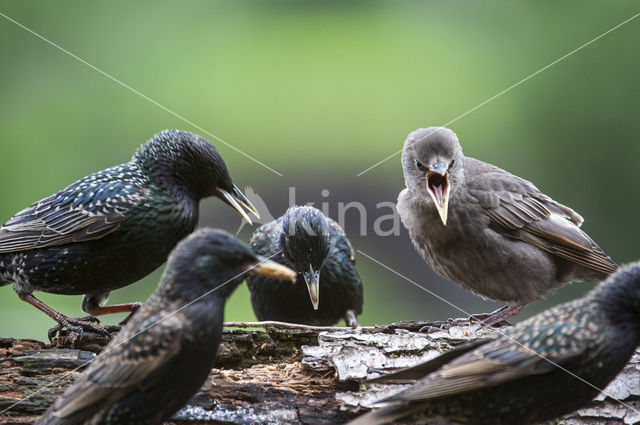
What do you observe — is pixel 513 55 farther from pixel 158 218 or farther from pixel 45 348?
pixel 45 348

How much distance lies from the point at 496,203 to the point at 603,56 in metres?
3.37

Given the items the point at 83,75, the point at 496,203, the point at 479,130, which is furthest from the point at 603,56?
the point at 83,75

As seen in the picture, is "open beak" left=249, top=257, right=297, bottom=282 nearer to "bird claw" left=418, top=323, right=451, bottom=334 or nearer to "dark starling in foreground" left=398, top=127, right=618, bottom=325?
"bird claw" left=418, top=323, right=451, bottom=334

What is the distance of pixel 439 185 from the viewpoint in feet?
16.5

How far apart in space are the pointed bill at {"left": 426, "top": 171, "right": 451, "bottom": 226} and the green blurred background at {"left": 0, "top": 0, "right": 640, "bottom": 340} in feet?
6.10

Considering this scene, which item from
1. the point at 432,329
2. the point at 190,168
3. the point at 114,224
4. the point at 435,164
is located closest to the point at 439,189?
the point at 435,164

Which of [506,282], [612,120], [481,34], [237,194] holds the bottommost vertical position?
[506,282]

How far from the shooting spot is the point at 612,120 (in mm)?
7102

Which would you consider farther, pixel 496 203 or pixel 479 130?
pixel 479 130

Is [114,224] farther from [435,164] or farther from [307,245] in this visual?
[435,164]

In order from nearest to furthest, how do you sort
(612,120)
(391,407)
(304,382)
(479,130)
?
(391,407) < (304,382) < (612,120) < (479,130)

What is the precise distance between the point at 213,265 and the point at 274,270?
28 centimetres

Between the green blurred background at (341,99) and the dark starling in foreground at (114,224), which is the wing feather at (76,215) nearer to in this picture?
the dark starling in foreground at (114,224)

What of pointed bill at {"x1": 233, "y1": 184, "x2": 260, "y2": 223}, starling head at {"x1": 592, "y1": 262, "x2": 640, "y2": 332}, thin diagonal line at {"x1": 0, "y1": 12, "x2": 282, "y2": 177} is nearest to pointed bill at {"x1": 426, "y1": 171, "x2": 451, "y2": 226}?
pointed bill at {"x1": 233, "y1": 184, "x2": 260, "y2": 223}
